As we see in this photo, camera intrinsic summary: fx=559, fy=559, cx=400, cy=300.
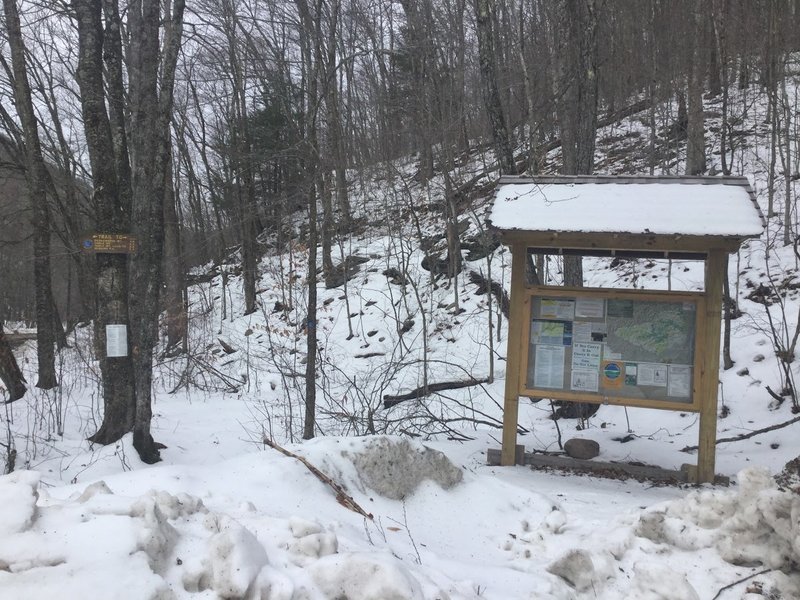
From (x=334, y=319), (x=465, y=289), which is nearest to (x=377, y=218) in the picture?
(x=334, y=319)

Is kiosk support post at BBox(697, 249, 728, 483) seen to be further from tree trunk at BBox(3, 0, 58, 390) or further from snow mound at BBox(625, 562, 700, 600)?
tree trunk at BBox(3, 0, 58, 390)

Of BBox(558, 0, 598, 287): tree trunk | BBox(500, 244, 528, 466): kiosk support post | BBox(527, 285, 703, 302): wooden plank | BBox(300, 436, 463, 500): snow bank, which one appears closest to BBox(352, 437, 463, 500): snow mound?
BBox(300, 436, 463, 500): snow bank

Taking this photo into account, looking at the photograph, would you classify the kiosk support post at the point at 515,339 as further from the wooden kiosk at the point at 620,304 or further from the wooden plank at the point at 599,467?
the wooden plank at the point at 599,467

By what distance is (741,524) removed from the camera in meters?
3.00

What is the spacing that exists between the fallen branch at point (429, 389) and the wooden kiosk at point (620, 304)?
3.27m

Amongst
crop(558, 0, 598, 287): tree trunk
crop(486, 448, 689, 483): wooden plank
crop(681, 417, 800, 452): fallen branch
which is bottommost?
crop(486, 448, 689, 483): wooden plank

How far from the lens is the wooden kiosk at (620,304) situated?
4.68 meters

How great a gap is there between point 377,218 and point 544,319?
13697 mm

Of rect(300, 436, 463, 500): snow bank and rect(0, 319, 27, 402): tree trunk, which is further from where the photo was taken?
rect(0, 319, 27, 402): tree trunk

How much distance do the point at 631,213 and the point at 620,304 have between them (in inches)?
35.3

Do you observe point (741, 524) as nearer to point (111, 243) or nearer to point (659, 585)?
point (659, 585)

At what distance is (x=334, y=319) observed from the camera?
52.5 feet

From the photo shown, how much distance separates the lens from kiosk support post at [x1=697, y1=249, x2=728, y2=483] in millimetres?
4852

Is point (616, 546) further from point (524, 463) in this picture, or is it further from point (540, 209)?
point (540, 209)
